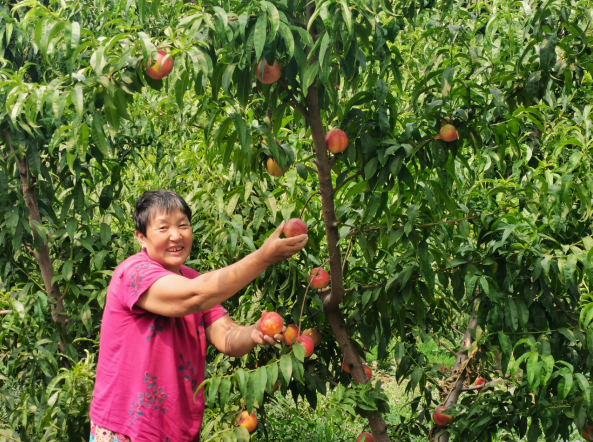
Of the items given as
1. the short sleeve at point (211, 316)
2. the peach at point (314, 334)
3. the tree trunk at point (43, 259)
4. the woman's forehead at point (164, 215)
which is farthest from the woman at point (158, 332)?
the tree trunk at point (43, 259)

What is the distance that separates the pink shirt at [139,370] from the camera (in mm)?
1779

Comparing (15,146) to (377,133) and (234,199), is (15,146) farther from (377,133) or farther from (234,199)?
(377,133)

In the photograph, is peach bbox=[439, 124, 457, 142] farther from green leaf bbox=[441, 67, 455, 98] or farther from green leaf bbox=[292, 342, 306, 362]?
green leaf bbox=[292, 342, 306, 362]

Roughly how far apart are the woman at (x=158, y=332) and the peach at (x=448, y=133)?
659mm

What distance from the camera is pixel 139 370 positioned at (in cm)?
180

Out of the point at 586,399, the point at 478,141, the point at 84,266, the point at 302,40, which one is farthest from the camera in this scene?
the point at 84,266

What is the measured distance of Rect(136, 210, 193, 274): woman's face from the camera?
6.29ft

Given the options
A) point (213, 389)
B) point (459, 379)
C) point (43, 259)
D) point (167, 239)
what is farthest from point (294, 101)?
point (459, 379)

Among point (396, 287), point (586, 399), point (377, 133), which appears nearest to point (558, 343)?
point (586, 399)

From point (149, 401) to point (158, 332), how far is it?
214 mm

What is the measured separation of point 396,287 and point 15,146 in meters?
1.64

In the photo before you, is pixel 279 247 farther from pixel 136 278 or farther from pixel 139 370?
pixel 139 370

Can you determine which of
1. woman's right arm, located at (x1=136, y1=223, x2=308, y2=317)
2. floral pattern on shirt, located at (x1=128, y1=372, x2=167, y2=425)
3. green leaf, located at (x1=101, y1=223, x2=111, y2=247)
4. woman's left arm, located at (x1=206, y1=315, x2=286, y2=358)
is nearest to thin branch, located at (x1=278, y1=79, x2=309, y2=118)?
woman's right arm, located at (x1=136, y1=223, x2=308, y2=317)

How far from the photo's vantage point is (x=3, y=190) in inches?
90.7
